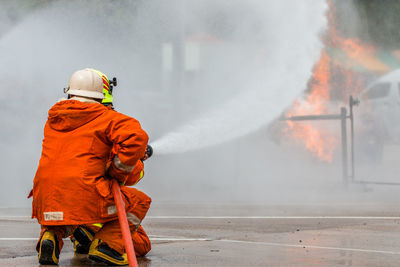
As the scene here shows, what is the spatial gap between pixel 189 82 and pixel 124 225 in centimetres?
1256

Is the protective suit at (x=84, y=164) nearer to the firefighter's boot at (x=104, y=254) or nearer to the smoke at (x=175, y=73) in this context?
the firefighter's boot at (x=104, y=254)

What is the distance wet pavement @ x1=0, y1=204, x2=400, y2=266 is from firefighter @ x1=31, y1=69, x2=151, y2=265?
0.81ft

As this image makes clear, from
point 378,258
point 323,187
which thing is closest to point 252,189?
point 323,187

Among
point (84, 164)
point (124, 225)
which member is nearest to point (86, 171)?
point (84, 164)

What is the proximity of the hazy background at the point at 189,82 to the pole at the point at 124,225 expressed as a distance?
549cm

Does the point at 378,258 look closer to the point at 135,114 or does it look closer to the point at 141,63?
the point at 135,114

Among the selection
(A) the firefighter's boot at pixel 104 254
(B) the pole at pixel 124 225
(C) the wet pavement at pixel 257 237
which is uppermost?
(B) the pole at pixel 124 225

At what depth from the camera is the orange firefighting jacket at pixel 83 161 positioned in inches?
228

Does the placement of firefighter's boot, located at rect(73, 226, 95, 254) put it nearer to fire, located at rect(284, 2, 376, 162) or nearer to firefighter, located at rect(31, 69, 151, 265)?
firefighter, located at rect(31, 69, 151, 265)

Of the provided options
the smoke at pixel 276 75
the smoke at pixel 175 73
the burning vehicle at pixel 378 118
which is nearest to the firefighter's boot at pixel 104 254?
the smoke at pixel 175 73

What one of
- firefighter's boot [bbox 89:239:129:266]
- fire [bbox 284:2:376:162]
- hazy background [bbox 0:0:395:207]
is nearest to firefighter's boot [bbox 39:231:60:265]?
firefighter's boot [bbox 89:239:129:266]

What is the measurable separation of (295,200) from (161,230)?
3.88 meters

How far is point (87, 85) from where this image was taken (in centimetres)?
623

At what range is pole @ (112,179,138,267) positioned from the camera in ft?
17.3
